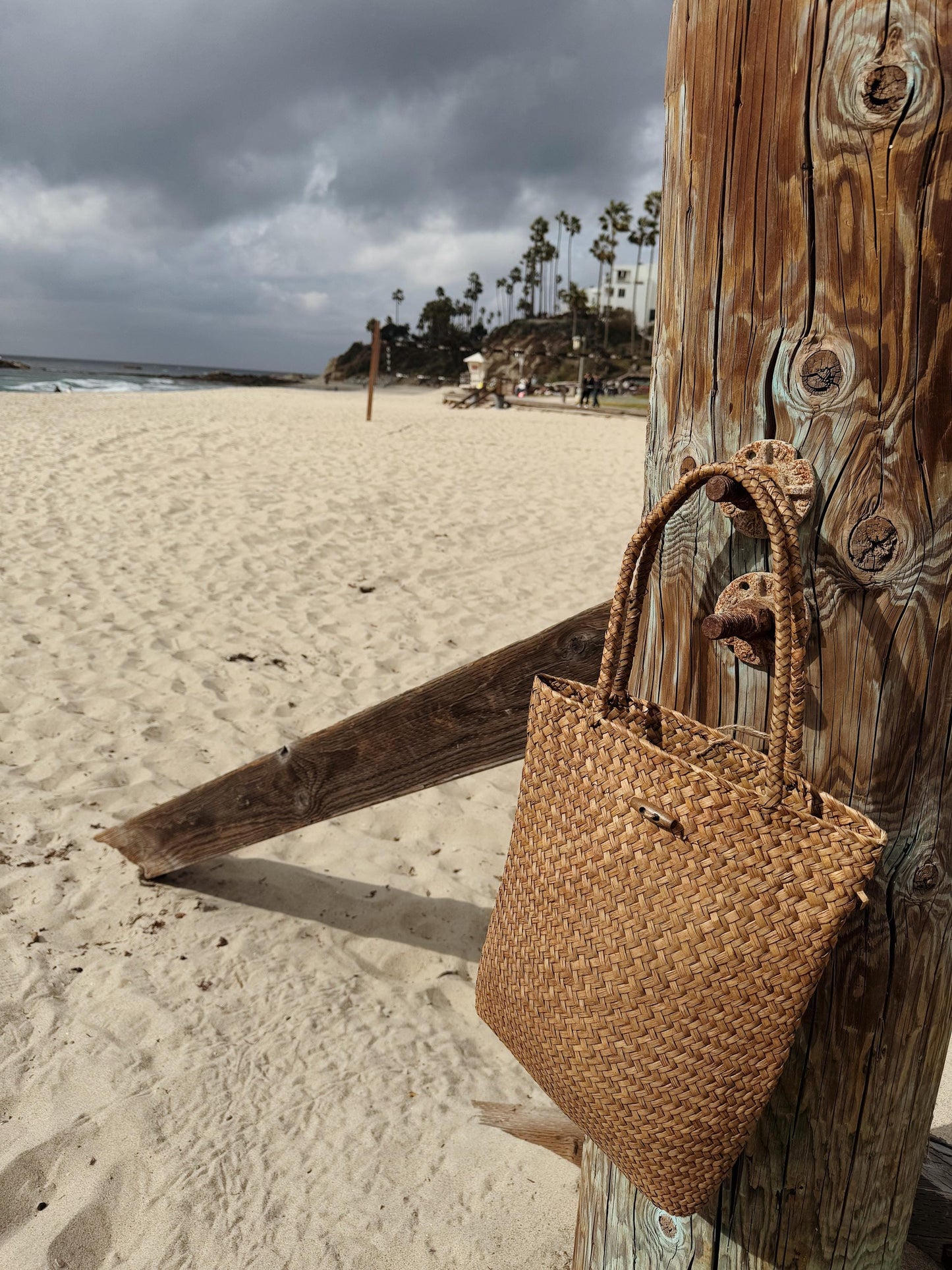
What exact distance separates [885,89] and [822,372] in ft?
1.00

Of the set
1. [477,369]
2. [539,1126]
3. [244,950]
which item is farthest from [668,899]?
[477,369]

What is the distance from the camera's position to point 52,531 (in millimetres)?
7078

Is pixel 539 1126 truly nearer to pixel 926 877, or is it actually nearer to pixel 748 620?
pixel 926 877

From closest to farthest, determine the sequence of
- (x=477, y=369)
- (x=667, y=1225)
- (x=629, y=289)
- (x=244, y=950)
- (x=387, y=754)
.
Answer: (x=667, y=1225) → (x=387, y=754) → (x=244, y=950) → (x=477, y=369) → (x=629, y=289)

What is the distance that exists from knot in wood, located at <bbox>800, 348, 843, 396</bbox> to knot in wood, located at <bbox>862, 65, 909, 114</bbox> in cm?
26

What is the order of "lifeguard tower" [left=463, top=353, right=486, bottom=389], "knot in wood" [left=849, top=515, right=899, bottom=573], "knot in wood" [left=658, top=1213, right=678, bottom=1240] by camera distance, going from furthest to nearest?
"lifeguard tower" [left=463, top=353, right=486, bottom=389]
"knot in wood" [left=658, top=1213, right=678, bottom=1240]
"knot in wood" [left=849, top=515, right=899, bottom=573]

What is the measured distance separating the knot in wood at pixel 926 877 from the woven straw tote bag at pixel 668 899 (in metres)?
0.27

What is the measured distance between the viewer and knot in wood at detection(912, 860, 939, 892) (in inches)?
44.9

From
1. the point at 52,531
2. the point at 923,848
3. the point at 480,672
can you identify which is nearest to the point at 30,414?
the point at 52,531

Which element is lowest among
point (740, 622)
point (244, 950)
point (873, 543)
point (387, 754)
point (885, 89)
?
point (244, 950)

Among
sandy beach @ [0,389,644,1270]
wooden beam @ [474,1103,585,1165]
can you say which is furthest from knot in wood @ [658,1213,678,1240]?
sandy beach @ [0,389,644,1270]

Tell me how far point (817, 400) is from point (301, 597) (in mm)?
5194

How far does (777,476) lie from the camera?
42.5 inches

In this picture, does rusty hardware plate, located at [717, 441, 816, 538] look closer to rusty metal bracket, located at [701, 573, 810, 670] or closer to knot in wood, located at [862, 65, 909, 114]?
rusty metal bracket, located at [701, 573, 810, 670]
